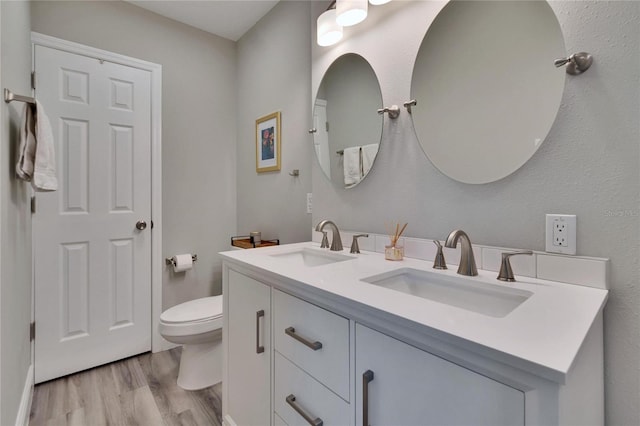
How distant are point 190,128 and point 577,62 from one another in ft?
7.88

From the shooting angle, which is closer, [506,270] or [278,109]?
[506,270]

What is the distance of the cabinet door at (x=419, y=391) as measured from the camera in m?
0.52

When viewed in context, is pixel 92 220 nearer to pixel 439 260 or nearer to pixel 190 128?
pixel 190 128

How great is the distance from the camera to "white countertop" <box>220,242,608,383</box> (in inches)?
18.9

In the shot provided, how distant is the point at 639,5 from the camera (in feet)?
2.43

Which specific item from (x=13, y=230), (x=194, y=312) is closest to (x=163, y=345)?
(x=194, y=312)

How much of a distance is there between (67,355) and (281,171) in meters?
1.82

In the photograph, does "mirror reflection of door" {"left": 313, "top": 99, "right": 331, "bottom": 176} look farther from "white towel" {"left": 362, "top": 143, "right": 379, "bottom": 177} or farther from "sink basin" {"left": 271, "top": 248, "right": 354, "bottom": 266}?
"sink basin" {"left": 271, "top": 248, "right": 354, "bottom": 266}

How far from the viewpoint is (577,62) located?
A: 0.83m

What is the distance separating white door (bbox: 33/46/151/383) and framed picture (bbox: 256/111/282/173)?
2.63 feet

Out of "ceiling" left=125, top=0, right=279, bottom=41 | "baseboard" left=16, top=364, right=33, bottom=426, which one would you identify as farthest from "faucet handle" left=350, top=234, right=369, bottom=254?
"ceiling" left=125, top=0, right=279, bottom=41

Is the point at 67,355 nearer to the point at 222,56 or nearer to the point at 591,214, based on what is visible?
the point at 222,56

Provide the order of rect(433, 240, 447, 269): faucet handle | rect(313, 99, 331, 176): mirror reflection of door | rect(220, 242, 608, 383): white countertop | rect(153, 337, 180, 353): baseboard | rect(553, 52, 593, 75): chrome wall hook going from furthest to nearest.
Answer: rect(153, 337, 180, 353): baseboard, rect(313, 99, 331, 176): mirror reflection of door, rect(433, 240, 447, 269): faucet handle, rect(553, 52, 593, 75): chrome wall hook, rect(220, 242, 608, 383): white countertop

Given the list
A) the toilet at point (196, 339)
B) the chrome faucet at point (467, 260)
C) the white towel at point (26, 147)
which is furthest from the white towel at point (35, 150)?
the chrome faucet at point (467, 260)
